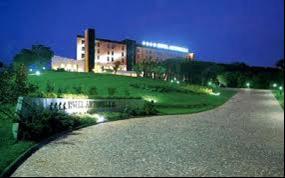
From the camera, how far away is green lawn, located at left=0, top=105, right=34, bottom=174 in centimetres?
1198

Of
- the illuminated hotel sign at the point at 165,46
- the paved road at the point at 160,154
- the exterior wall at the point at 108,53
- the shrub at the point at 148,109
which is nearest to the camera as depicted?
the paved road at the point at 160,154

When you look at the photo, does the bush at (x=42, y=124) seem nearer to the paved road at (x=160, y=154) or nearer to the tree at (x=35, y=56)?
the paved road at (x=160, y=154)

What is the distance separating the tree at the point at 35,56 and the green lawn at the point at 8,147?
262 feet

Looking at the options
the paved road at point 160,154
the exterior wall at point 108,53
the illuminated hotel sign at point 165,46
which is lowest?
the paved road at point 160,154

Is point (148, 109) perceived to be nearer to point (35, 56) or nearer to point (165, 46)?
point (35, 56)

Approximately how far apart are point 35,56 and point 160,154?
3529 inches

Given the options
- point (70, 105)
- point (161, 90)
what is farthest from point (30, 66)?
point (70, 105)

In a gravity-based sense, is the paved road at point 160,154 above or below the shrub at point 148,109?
below

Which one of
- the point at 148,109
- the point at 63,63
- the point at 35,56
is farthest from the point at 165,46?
the point at 148,109

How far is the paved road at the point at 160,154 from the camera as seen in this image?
424 inches

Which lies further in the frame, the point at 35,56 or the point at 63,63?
the point at 63,63

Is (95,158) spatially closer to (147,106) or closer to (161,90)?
(147,106)

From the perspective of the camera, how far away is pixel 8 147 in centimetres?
1412

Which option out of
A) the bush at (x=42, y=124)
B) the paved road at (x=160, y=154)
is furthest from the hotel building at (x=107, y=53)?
the paved road at (x=160, y=154)
